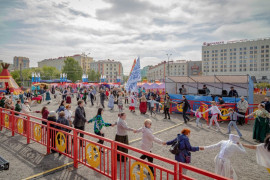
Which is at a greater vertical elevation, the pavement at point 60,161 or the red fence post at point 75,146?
the red fence post at point 75,146

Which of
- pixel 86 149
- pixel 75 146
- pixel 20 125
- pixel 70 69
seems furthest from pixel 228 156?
pixel 70 69

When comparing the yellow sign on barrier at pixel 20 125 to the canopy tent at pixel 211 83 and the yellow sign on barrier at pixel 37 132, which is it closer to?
the yellow sign on barrier at pixel 37 132

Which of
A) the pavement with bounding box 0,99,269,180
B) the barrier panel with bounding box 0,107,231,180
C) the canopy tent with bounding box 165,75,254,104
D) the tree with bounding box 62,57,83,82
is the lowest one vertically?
the pavement with bounding box 0,99,269,180

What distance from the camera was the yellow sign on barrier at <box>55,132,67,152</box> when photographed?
5477 mm

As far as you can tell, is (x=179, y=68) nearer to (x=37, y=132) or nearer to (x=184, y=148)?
(x=37, y=132)

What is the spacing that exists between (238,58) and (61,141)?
374 feet

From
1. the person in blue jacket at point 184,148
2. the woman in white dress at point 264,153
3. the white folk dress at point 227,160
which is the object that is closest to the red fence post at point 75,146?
the person in blue jacket at point 184,148

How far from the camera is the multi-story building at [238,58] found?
94144mm

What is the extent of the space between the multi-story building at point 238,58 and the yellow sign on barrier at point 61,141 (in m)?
107

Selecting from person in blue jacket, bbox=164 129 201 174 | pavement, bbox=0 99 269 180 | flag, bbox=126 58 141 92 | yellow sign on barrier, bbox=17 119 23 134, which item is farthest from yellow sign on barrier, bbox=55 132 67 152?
flag, bbox=126 58 141 92

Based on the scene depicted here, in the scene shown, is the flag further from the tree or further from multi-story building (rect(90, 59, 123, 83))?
multi-story building (rect(90, 59, 123, 83))

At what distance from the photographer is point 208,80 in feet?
60.7

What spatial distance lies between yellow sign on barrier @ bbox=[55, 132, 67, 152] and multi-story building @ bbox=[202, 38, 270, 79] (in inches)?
4203

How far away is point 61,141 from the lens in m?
5.59
